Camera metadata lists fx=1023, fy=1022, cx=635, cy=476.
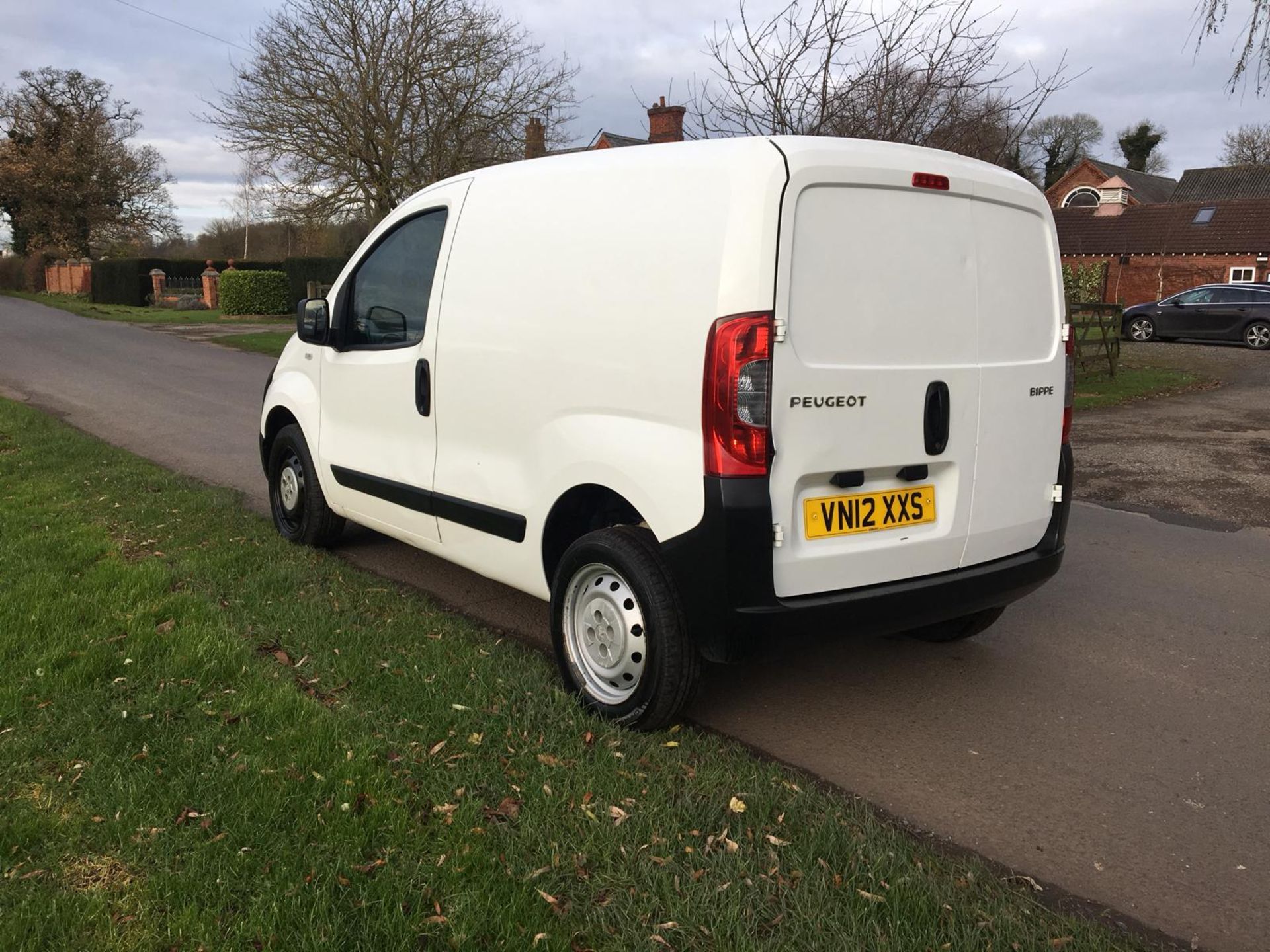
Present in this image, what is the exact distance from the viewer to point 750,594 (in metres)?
3.23

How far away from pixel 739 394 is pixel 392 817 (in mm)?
1614

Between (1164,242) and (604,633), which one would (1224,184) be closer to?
(1164,242)

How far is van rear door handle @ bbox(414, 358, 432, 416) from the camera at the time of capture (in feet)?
14.9

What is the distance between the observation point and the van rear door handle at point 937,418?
11.6 feet

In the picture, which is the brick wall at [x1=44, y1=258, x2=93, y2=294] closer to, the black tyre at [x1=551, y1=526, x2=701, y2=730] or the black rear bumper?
the black tyre at [x1=551, y1=526, x2=701, y2=730]

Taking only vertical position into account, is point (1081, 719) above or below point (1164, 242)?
below

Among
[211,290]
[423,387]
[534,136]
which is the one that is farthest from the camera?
[211,290]

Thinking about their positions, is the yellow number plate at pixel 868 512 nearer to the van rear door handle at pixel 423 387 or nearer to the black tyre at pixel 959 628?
the black tyre at pixel 959 628

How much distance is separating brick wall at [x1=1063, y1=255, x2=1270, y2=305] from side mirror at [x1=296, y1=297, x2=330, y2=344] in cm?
4077

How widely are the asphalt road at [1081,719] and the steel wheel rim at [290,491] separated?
1.19 ft

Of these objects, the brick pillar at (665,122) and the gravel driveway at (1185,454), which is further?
the brick pillar at (665,122)

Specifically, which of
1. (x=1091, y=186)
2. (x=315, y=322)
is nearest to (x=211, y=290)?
(x=315, y=322)

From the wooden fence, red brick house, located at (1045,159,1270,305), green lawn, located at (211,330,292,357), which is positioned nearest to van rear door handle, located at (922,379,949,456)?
the wooden fence

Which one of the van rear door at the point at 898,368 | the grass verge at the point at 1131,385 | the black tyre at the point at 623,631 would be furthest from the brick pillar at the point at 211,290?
the van rear door at the point at 898,368
